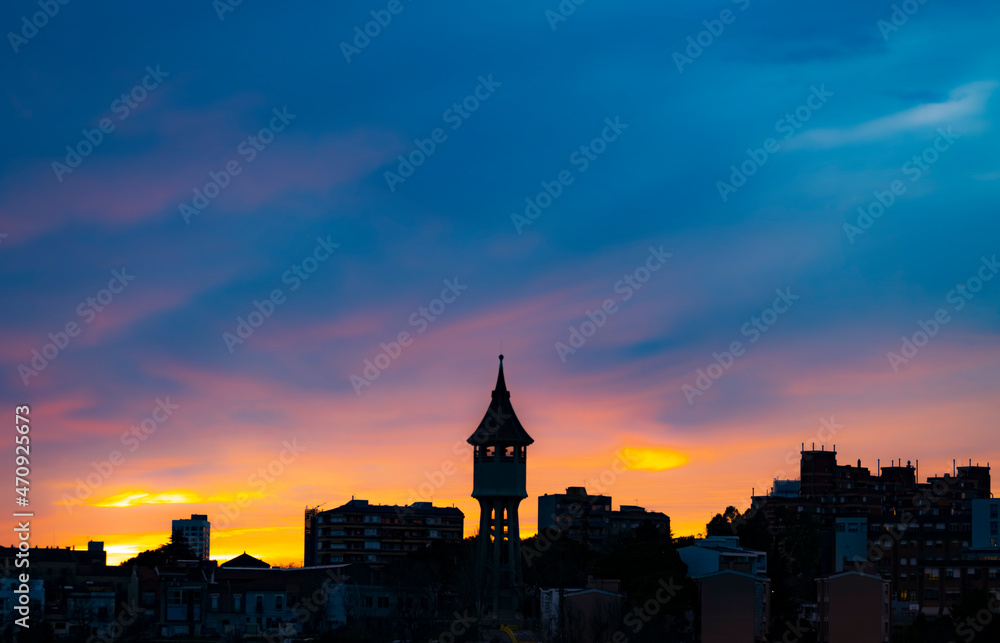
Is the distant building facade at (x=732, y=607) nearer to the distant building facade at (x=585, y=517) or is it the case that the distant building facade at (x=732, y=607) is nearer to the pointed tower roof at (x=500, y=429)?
the pointed tower roof at (x=500, y=429)

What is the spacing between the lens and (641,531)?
104 meters

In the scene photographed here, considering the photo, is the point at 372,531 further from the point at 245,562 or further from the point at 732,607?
the point at 732,607

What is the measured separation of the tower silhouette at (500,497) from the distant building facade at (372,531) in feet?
156

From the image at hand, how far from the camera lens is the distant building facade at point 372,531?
130m

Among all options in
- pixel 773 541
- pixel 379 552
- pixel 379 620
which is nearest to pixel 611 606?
pixel 379 620

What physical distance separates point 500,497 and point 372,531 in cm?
5207

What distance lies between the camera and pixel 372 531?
131 m

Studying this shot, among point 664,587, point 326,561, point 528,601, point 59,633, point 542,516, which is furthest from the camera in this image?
point 542,516

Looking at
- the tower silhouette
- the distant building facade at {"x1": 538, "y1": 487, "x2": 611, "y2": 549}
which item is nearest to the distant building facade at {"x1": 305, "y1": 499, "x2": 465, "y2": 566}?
the distant building facade at {"x1": 538, "y1": 487, "x2": 611, "y2": 549}

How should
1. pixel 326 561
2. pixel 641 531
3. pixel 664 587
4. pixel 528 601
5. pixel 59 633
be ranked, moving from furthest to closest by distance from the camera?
Result: pixel 326 561
pixel 641 531
pixel 528 601
pixel 59 633
pixel 664 587

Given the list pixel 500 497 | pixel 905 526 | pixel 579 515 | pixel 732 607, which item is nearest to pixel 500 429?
pixel 500 497

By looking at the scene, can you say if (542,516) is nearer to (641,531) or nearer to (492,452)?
(641,531)

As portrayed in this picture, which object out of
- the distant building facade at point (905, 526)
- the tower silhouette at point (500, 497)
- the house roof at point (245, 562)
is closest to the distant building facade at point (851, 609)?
the distant building facade at point (905, 526)

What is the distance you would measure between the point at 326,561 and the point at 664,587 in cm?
5970
